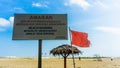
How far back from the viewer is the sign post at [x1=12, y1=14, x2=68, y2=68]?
12328 mm

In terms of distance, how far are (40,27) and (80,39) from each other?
2.48m

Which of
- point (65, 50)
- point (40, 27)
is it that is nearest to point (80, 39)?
point (40, 27)

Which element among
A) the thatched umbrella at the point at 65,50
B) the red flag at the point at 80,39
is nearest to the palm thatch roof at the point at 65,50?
the thatched umbrella at the point at 65,50

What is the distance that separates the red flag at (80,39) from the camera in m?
13.0

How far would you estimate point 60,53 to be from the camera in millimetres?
16391

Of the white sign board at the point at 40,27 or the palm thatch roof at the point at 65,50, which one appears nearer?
the white sign board at the point at 40,27

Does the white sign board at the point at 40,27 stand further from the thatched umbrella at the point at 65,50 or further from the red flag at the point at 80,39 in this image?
the thatched umbrella at the point at 65,50

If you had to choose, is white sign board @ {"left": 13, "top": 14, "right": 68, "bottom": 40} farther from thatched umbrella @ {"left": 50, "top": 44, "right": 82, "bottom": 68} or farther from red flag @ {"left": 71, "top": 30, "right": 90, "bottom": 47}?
thatched umbrella @ {"left": 50, "top": 44, "right": 82, "bottom": 68}

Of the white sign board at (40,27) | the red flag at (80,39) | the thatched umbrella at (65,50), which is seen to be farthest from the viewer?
the thatched umbrella at (65,50)

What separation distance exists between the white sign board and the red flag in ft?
2.63

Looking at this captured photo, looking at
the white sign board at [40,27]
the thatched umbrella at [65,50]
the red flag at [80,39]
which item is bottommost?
the thatched umbrella at [65,50]

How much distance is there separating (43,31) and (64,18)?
139 cm

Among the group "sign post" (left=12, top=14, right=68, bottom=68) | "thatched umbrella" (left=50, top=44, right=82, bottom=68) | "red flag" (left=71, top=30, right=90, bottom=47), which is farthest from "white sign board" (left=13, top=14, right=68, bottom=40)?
"thatched umbrella" (left=50, top=44, right=82, bottom=68)

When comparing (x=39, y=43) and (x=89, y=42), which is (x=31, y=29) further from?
(x=89, y=42)
